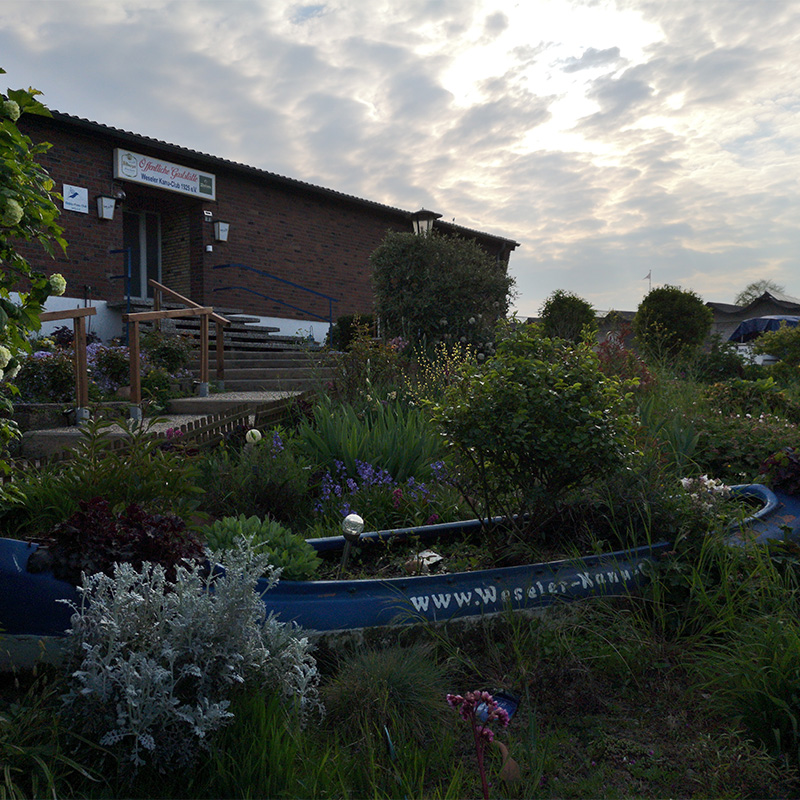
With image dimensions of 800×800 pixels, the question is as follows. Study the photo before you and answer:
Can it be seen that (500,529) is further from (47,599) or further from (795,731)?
(47,599)

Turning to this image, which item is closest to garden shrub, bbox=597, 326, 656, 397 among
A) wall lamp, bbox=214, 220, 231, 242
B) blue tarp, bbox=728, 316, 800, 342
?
wall lamp, bbox=214, 220, 231, 242

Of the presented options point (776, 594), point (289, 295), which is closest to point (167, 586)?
point (776, 594)

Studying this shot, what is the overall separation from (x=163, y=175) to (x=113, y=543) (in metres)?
13.0

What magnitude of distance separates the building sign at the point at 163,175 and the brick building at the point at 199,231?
22 millimetres

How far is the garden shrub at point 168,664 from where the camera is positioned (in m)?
2.01

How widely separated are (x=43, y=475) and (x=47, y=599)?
1504 millimetres

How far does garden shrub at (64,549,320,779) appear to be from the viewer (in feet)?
6.60

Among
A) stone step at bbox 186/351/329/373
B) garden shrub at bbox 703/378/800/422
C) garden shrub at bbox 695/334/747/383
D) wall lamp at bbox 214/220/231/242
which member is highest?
wall lamp at bbox 214/220/231/242

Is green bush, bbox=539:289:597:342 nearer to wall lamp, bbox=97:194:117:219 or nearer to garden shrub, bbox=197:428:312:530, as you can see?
wall lamp, bbox=97:194:117:219

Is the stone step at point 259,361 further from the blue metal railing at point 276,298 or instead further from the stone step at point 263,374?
the blue metal railing at point 276,298

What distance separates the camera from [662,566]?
132 inches

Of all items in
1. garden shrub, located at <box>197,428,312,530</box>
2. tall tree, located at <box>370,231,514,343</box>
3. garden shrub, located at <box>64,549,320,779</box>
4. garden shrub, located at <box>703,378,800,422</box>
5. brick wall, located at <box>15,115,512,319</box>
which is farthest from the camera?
brick wall, located at <box>15,115,512,319</box>

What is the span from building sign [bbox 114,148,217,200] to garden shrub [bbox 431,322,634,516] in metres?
11.7

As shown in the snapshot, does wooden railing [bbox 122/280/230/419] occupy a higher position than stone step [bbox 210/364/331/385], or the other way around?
wooden railing [bbox 122/280/230/419]
